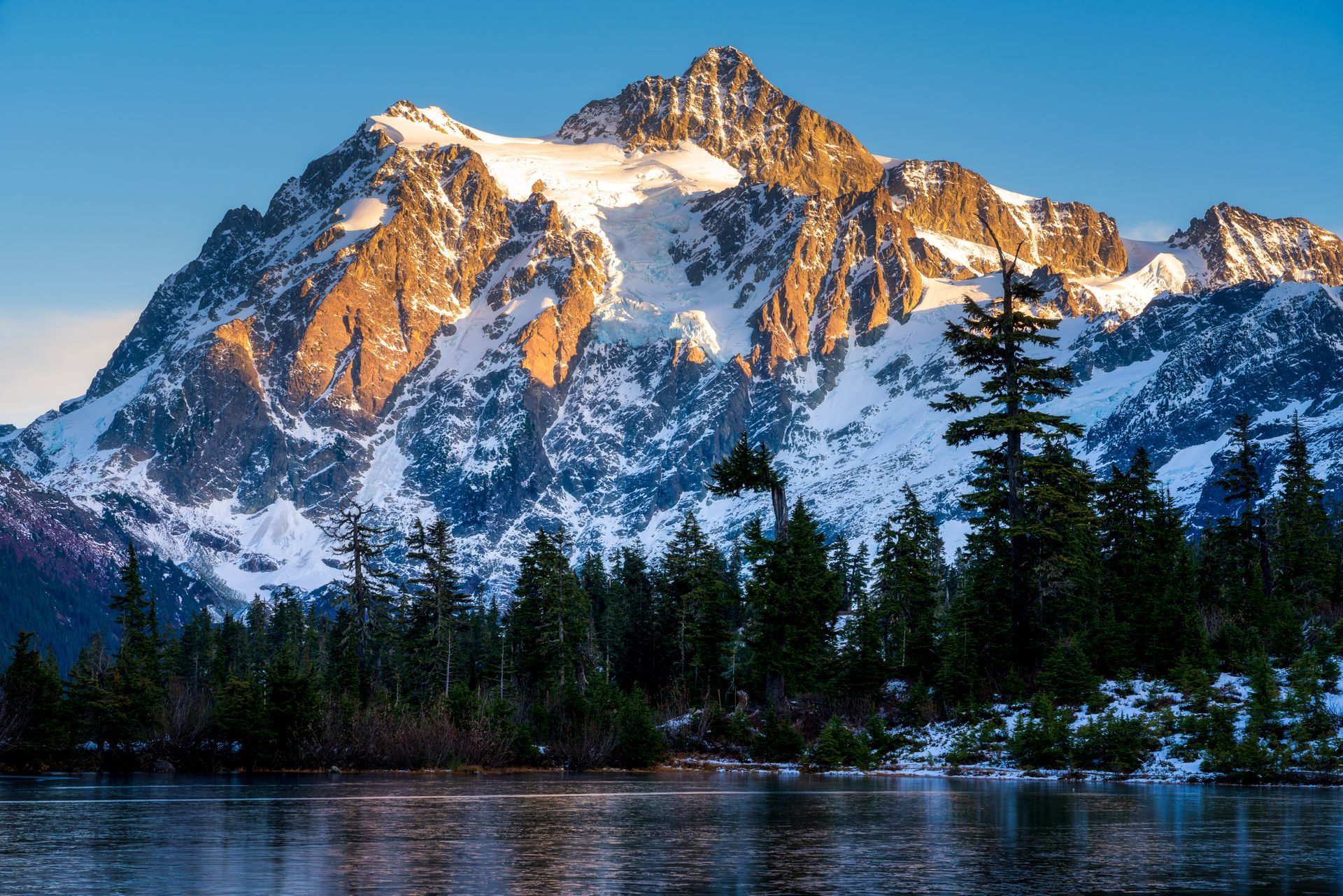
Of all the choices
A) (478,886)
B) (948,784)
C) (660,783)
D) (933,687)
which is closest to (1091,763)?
(948,784)

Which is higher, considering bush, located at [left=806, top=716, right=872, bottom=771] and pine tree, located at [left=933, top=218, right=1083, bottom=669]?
pine tree, located at [left=933, top=218, right=1083, bottom=669]

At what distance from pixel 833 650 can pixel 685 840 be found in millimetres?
43785

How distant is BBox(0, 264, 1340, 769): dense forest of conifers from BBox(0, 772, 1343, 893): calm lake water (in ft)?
33.9

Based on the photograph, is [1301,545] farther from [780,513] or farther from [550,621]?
[550,621]

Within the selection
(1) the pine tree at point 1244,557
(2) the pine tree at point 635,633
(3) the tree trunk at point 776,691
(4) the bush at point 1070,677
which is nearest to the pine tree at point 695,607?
(2) the pine tree at point 635,633

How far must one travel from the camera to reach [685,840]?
31.1m

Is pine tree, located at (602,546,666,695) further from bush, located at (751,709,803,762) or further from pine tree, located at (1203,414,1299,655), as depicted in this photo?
Result: pine tree, located at (1203,414,1299,655)

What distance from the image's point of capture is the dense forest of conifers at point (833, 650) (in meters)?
57.6

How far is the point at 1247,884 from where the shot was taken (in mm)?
23688

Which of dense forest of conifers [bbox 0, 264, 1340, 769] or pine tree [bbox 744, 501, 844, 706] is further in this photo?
pine tree [bbox 744, 501, 844, 706]

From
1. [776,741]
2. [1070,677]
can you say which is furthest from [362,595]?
[1070,677]

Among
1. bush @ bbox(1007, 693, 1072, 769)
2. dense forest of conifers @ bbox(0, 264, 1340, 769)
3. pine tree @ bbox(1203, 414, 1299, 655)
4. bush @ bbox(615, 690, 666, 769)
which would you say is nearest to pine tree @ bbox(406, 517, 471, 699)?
dense forest of conifers @ bbox(0, 264, 1340, 769)

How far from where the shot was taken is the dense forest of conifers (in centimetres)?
5756

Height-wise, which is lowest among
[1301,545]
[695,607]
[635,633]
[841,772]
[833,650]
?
[841,772]
